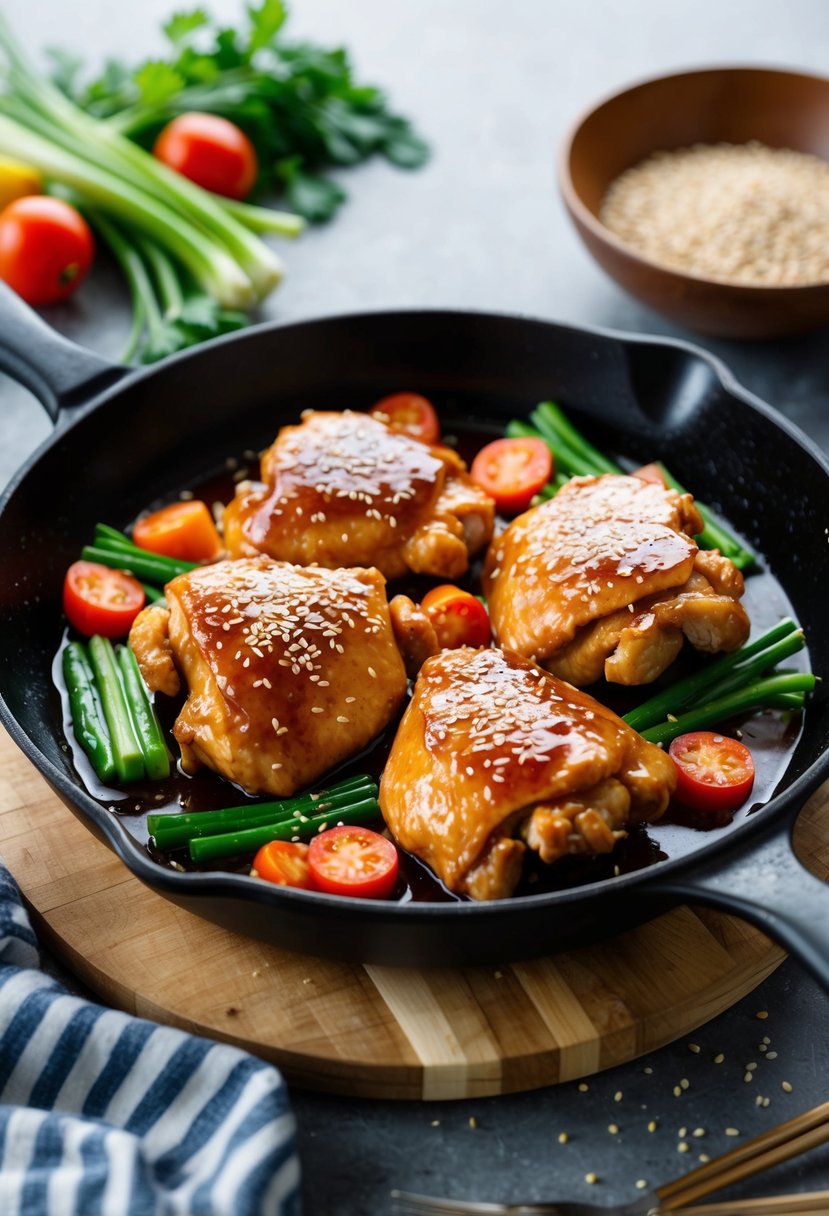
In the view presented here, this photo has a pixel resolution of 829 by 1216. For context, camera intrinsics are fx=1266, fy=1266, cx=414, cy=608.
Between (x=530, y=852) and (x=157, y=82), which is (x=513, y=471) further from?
(x=157, y=82)

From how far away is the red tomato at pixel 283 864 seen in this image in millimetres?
3539

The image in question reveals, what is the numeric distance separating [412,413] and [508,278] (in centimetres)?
182

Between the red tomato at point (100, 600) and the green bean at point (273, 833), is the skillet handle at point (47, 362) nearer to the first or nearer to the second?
the red tomato at point (100, 600)

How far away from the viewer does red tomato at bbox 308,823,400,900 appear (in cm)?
352

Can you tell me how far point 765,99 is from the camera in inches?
264

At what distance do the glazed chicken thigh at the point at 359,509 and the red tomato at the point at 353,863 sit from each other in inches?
45.0

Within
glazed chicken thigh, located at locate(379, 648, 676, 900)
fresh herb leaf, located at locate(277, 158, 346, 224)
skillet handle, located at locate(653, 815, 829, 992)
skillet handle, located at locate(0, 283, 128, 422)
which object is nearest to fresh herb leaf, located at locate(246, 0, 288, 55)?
fresh herb leaf, located at locate(277, 158, 346, 224)

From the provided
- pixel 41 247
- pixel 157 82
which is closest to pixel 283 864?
pixel 41 247

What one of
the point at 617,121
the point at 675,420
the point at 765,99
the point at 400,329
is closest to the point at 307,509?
the point at 400,329

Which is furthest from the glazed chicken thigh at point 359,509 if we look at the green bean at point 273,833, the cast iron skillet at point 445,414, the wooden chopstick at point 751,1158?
the wooden chopstick at point 751,1158

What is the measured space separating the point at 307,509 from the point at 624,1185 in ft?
7.80

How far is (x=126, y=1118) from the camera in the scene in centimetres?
324

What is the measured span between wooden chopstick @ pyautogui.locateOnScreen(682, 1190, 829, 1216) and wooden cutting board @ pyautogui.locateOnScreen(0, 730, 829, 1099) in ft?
1.66

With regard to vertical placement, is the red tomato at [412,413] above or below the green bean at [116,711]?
above
